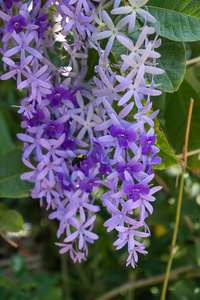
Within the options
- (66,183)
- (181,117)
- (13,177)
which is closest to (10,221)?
(13,177)

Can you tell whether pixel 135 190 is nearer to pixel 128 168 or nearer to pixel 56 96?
pixel 128 168

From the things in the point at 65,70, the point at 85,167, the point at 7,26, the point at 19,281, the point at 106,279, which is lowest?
the point at 106,279

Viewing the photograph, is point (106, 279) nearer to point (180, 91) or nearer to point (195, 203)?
point (195, 203)

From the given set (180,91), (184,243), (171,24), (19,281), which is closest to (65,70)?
(171,24)

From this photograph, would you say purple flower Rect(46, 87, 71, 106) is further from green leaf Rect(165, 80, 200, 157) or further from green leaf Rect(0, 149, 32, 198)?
green leaf Rect(165, 80, 200, 157)

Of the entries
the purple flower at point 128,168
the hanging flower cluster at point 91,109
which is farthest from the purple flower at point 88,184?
the purple flower at point 128,168

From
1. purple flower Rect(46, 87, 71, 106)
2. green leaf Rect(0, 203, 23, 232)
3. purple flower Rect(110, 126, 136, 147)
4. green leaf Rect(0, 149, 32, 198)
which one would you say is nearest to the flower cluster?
purple flower Rect(110, 126, 136, 147)
